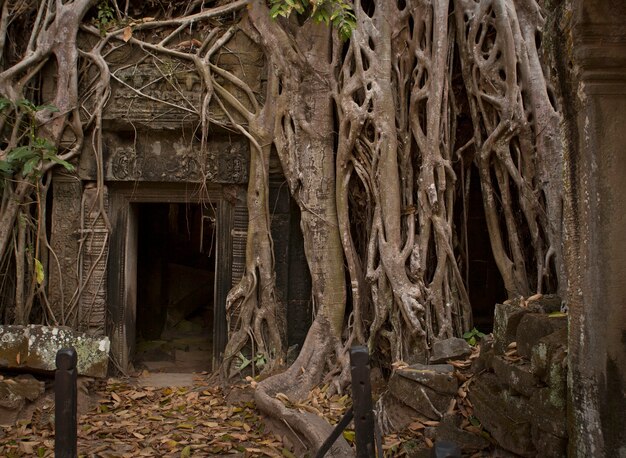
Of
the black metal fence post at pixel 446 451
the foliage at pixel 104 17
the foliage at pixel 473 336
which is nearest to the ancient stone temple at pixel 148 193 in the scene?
the foliage at pixel 104 17

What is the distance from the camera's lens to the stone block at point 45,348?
4.14 metres

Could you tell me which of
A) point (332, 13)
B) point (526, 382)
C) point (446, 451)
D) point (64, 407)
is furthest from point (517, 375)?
point (332, 13)

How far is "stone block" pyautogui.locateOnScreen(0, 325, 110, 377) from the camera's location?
4145 mm

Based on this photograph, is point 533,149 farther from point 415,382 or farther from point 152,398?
point 152,398

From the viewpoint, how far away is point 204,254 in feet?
28.2

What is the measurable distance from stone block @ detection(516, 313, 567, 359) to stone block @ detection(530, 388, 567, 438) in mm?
281

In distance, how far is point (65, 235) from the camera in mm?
5070

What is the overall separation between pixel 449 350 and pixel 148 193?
2.96 meters

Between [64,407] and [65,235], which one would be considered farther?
[65,235]

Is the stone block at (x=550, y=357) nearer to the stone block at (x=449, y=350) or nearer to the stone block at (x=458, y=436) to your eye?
the stone block at (x=458, y=436)

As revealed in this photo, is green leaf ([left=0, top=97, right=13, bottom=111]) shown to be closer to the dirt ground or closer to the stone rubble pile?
the dirt ground

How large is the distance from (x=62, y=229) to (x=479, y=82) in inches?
139

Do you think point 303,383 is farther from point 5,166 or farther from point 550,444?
point 5,166

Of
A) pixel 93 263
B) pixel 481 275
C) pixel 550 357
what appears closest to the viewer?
pixel 550 357
